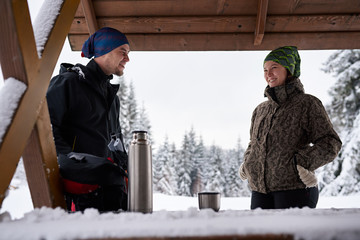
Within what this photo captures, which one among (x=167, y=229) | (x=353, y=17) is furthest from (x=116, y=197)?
(x=353, y=17)

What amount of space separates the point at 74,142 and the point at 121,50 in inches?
31.1

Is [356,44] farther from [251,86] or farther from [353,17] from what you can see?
[251,86]

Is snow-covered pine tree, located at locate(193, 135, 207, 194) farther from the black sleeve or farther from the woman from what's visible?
the black sleeve

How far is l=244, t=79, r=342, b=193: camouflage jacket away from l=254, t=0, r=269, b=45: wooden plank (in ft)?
2.75

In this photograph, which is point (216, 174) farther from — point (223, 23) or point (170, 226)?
point (170, 226)

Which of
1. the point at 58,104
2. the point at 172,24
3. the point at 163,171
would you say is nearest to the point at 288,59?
the point at 172,24

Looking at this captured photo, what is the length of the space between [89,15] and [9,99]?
2.25 m

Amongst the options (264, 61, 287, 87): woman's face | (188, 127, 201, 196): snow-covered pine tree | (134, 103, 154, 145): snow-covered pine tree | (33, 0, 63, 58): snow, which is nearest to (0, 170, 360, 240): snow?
(33, 0, 63, 58): snow

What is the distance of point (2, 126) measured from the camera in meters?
0.91

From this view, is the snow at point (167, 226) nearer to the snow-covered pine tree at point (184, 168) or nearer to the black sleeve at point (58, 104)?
the black sleeve at point (58, 104)

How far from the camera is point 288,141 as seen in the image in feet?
7.37

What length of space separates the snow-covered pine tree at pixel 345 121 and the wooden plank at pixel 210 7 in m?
11.3

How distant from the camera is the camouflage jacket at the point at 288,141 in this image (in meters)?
2.13

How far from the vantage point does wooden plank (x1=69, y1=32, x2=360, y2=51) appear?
3262 mm
